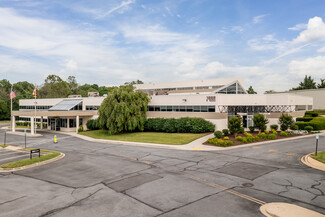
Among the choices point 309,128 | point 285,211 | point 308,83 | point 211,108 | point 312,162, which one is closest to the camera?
point 285,211

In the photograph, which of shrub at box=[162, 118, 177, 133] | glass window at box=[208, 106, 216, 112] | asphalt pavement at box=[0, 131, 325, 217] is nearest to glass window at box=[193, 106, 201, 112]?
glass window at box=[208, 106, 216, 112]

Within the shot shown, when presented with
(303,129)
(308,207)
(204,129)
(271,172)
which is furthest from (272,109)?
(308,207)

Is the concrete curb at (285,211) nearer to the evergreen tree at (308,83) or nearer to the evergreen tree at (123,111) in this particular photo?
the evergreen tree at (123,111)

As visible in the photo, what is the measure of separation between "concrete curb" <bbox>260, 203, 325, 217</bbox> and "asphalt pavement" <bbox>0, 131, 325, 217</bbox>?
367 millimetres

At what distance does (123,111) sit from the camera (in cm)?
3531

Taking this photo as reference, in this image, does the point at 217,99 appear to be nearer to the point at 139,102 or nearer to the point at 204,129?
the point at 204,129

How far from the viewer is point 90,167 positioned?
16953mm

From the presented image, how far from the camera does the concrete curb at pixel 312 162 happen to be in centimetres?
1527

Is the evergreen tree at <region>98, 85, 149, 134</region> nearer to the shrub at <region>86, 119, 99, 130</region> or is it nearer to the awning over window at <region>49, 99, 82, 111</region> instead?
the shrub at <region>86, 119, 99, 130</region>

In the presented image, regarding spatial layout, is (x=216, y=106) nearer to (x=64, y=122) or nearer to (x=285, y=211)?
(x=285, y=211)

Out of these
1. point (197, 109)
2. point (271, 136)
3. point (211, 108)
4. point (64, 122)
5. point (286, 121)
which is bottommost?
point (271, 136)

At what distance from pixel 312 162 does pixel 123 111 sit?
82.9 feet

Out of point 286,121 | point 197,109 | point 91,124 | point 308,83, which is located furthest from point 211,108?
point 308,83

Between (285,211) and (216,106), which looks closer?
(285,211)
